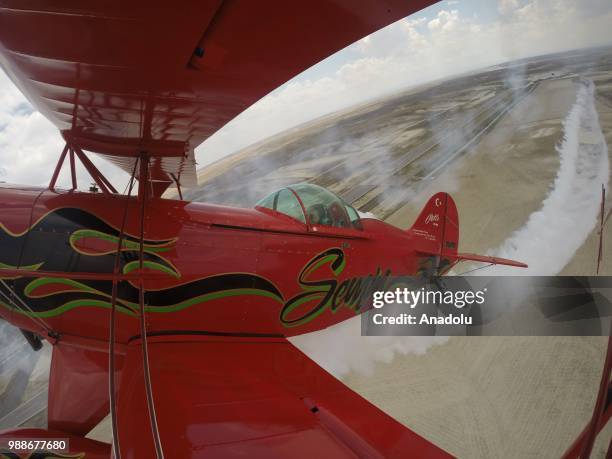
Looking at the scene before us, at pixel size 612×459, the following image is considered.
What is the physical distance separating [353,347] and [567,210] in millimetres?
4426

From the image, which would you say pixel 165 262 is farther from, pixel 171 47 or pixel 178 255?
pixel 171 47

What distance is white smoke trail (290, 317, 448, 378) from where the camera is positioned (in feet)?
11.8

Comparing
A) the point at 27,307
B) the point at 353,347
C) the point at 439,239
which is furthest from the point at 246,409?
the point at 439,239

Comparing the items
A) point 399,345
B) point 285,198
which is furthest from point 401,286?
point 285,198

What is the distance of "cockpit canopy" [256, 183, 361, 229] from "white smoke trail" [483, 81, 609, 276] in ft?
10.4

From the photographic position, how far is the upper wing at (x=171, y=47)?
2.61 feet

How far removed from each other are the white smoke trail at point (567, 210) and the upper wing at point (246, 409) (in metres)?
3.75

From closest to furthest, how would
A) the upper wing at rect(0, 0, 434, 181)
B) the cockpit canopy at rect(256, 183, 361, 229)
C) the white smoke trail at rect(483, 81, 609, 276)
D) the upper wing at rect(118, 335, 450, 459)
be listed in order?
the upper wing at rect(0, 0, 434, 181) → the upper wing at rect(118, 335, 450, 459) → the cockpit canopy at rect(256, 183, 361, 229) → the white smoke trail at rect(483, 81, 609, 276)

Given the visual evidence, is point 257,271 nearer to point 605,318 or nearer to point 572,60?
point 605,318

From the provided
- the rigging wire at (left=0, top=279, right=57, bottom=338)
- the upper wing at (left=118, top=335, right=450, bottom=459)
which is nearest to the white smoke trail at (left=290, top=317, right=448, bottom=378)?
the upper wing at (left=118, top=335, right=450, bottom=459)

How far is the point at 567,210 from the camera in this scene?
17.8ft

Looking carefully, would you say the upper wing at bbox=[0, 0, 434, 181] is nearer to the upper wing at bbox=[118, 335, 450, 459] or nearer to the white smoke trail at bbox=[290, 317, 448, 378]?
the upper wing at bbox=[118, 335, 450, 459]
